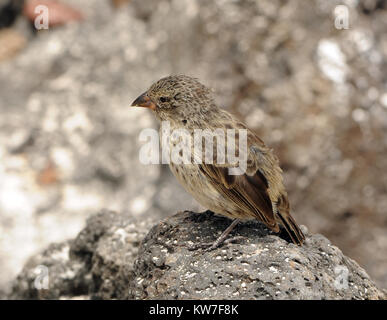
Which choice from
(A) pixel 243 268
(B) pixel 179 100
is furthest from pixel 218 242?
(B) pixel 179 100

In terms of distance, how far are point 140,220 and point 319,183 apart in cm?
355

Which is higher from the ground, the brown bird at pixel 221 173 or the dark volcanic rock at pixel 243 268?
the brown bird at pixel 221 173

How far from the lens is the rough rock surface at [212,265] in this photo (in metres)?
4.07

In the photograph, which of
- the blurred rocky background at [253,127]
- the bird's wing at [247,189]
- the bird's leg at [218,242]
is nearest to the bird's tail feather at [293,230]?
the bird's wing at [247,189]

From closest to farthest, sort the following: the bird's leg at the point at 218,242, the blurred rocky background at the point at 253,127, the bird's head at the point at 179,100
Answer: the bird's leg at the point at 218,242, the bird's head at the point at 179,100, the blurred rocky background at the point at 253,127

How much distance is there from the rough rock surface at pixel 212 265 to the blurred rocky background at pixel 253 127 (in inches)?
93.3

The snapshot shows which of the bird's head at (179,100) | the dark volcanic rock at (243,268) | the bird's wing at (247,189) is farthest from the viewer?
the bird's head at (179,100)

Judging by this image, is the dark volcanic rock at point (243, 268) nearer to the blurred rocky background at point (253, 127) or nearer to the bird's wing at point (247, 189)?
the bird's wing at point (247, 189)

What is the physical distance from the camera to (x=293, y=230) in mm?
4699

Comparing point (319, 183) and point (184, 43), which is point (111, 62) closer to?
point (184, 43)

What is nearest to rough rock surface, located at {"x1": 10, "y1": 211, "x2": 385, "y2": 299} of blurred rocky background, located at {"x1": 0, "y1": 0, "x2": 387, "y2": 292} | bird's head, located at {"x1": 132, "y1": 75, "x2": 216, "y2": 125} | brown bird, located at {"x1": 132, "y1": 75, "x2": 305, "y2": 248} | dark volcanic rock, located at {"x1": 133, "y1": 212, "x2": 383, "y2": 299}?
dark volcanic rock, located at {"x1": 133, "y1": 212, "x2": 383, "y2": 299}
